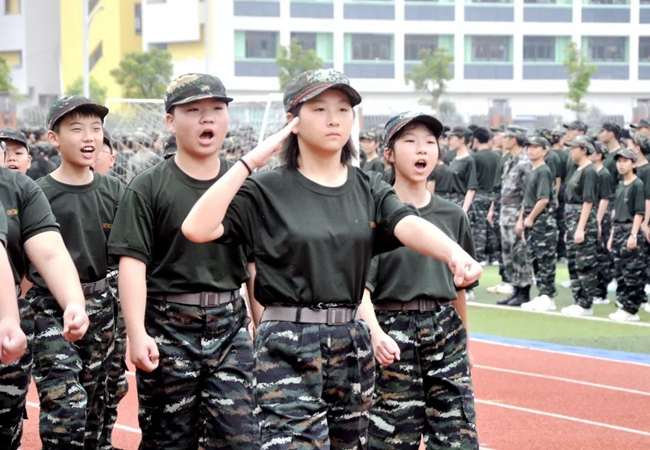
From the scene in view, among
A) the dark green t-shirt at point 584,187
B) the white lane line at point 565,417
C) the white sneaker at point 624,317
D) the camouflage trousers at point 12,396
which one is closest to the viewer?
the camouflage trousers at point 12,396

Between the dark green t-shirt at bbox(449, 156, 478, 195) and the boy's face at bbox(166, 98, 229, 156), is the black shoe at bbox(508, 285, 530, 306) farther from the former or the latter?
the boy's face at bbox(166, 98, 229, 156)

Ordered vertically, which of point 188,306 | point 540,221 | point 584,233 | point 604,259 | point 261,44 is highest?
point 261,44

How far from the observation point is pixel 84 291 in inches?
285

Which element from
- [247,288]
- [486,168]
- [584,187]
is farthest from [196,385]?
[486,168]

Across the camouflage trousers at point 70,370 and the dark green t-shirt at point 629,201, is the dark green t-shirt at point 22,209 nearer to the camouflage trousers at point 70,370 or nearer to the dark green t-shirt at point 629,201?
the camouflage trousers at point 70,370

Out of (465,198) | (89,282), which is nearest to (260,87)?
(465,198)

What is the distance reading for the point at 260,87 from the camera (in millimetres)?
67250

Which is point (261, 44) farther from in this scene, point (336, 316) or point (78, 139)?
point (336, 316)

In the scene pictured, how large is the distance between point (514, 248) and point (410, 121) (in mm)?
11118

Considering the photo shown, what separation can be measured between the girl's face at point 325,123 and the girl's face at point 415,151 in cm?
136

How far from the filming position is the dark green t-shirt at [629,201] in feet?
49.8

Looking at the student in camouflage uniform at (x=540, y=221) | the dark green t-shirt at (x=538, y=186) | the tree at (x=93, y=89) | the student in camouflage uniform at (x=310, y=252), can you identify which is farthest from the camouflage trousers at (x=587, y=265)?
the tree at (x=93, y=89)

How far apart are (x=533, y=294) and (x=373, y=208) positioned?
44.7ft

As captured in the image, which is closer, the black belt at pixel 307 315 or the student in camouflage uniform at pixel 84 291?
the black belt at pixel 307 315
